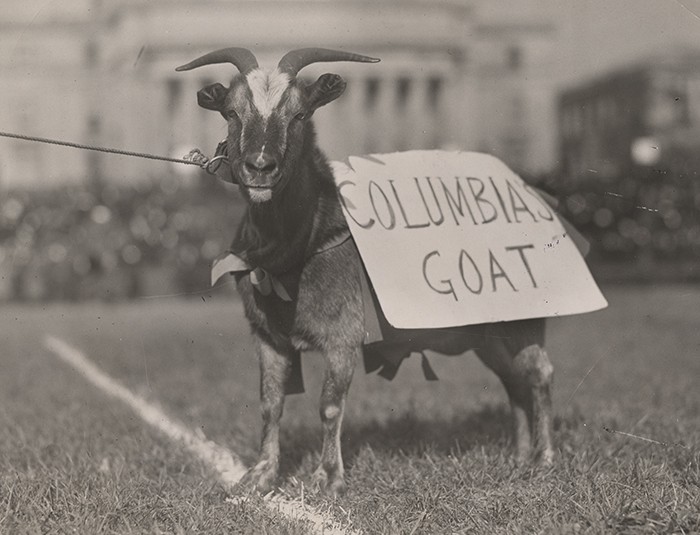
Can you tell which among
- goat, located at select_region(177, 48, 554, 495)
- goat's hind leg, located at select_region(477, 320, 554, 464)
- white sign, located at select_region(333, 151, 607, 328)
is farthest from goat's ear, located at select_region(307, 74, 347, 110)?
goat's hind leg, located at select_region(477, 320, 554, 464)

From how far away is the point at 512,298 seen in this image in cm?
519

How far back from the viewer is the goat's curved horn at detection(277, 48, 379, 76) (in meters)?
4.52

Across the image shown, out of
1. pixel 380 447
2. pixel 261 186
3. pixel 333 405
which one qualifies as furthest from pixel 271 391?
pixel 261 186

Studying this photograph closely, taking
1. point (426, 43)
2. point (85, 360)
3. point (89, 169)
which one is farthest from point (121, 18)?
point (89, 169)

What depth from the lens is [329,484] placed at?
469cm

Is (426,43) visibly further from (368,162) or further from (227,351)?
(227,351)

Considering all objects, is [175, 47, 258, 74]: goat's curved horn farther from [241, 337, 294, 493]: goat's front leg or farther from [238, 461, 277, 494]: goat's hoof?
[238, 461, 277, 494]: goat's hoof

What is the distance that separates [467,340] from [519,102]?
1490cm

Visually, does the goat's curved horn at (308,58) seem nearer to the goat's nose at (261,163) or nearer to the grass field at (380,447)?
the goat's nose at (261,163)

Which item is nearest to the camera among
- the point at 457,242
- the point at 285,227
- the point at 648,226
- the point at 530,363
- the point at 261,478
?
the point at 285,227

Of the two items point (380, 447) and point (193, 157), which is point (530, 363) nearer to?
point (380, 447)

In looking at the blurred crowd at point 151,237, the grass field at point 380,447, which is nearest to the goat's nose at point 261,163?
the grass field at point 380,447

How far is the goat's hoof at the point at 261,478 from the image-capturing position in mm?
4713

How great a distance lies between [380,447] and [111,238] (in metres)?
15.6
